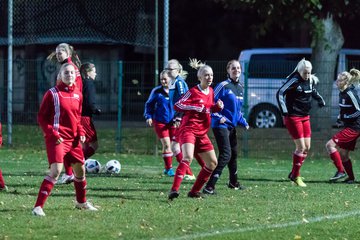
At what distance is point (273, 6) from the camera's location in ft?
79.1

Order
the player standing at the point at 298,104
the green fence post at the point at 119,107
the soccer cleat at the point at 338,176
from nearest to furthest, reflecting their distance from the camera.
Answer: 1. the player standing at the point at 298,104
2. the soccer cleat at the point at 338,176
3. the green fence post at the point at 119,107

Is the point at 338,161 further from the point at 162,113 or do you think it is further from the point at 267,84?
the point at 267,84

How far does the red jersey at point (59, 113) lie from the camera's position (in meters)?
11.8

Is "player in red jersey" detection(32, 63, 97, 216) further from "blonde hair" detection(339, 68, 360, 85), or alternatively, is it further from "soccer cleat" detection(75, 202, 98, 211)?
"blonde hair" detection(339, 68, 360, 85)

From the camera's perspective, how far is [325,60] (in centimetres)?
2541

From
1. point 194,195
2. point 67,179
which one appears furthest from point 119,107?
point 194,195

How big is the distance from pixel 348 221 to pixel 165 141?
239 inches

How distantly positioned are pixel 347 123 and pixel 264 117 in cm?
869

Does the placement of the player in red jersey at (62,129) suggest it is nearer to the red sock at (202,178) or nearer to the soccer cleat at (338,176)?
the red sock at (202,178)

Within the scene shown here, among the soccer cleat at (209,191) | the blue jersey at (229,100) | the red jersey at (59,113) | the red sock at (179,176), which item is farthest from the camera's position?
the blue jersey at (229,100)

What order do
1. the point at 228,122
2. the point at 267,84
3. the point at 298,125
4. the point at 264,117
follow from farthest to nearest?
the point at 264,117, the point at 267,84, the point at 298,125, the point at 228,122

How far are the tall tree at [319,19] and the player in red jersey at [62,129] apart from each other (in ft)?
40.3

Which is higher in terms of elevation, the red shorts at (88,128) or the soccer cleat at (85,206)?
the red shorts at (88,128)

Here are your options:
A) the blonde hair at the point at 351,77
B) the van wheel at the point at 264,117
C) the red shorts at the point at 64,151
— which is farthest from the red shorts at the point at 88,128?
the van wheel at the point at 264,117
